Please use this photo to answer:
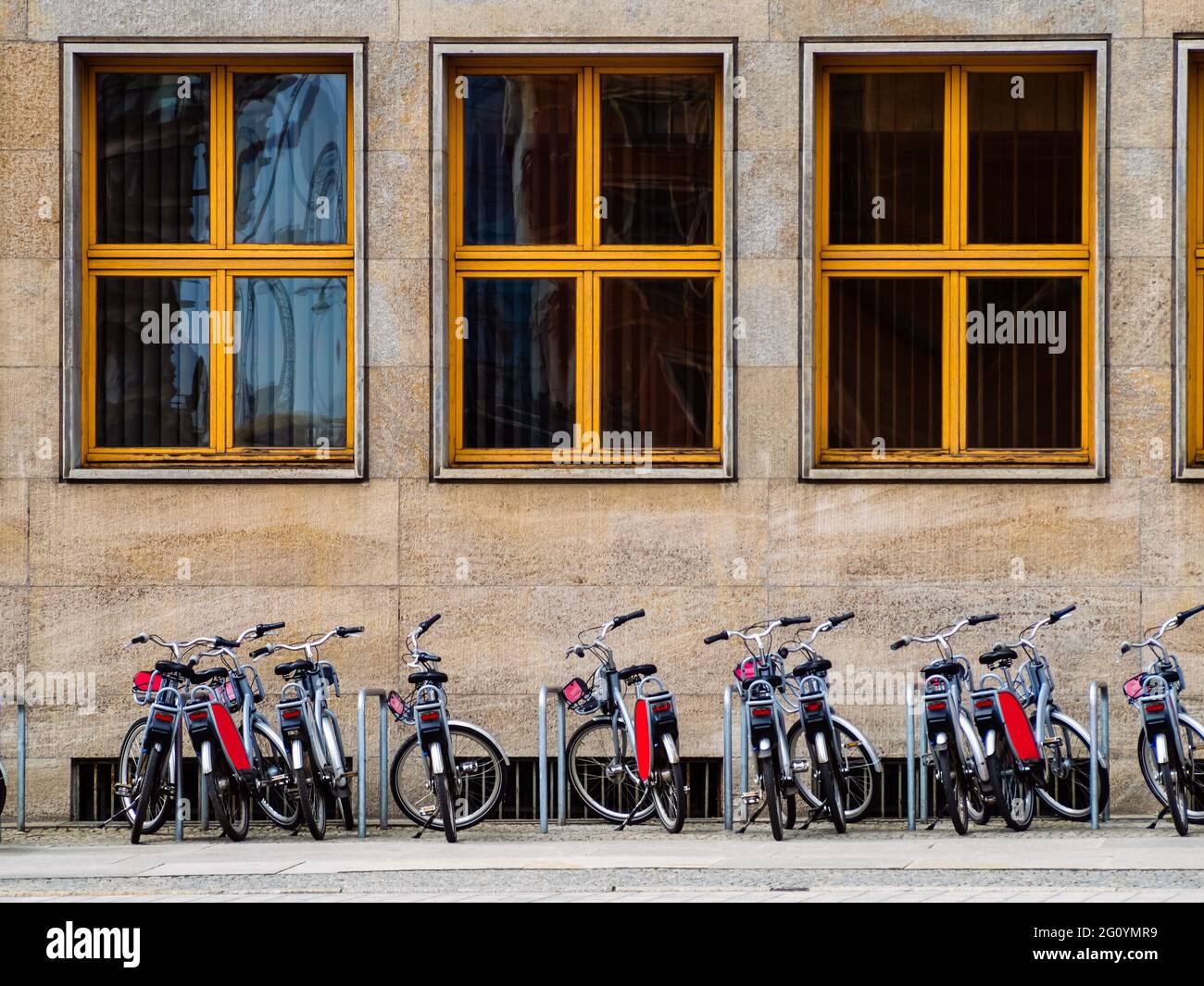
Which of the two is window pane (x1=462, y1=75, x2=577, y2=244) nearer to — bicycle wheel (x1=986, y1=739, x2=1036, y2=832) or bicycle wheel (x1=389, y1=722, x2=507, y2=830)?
bicycle wheel (x1=389, y1=722, x2=507, y2=830)

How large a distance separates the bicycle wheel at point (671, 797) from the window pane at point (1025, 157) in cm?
461

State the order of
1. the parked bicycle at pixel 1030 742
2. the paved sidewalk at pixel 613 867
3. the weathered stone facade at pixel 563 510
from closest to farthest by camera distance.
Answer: the paved sidewalk at pixel 613 867
the parked bicycle at pixel 1030 742
the weathered stone facade at pixel 563 510

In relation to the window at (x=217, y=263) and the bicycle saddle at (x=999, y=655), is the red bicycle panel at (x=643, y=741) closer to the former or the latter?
the bicycle saddle at (x=999, y=655)

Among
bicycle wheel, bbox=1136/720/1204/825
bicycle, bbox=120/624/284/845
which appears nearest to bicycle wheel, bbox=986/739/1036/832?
bicycle wheel, bbox=1136/720/1204/825

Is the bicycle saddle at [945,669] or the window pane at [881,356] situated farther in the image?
the window pane at [881,356]

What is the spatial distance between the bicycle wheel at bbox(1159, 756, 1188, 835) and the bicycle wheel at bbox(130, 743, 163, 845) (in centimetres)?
621

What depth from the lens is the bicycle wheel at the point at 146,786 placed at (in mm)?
11586

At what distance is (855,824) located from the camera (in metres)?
12.3

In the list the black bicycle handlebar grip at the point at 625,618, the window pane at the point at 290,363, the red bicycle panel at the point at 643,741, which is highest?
the window pane at the point at 290,363

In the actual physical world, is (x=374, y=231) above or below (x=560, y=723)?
above

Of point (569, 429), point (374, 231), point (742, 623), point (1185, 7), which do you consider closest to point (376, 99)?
point (374, 231)

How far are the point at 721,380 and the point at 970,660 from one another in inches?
104

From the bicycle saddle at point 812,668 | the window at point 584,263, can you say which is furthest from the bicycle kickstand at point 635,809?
the window at point 584,263

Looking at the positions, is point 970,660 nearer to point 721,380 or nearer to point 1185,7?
point 721,380
